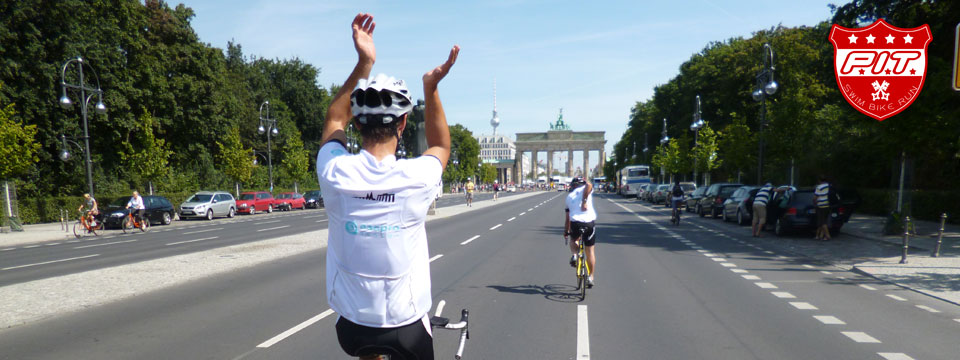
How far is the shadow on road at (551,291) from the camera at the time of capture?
304 inches

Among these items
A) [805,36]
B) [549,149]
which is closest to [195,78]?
[805,36]

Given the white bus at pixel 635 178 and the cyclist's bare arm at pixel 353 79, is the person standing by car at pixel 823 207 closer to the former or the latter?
the cyclist's bare arm at pixel 353 79

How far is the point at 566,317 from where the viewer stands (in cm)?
662

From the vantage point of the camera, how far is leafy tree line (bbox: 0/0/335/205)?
2758cm

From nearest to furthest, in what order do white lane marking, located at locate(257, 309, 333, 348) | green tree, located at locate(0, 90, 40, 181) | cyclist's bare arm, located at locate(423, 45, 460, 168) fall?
cyclist's bare arm, located at locate(423, 45, 460, 168), white lane marking, located at locate(257, 309, 333, 348), green tree, located at locate(0, 90, 40, 181)

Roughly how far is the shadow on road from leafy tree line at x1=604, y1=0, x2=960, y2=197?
9496 mm

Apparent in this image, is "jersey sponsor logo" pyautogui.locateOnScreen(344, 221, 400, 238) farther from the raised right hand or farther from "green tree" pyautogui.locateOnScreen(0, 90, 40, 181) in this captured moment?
"green tree" pyautogui.locateOnScreen(0, 90, 40, 181)

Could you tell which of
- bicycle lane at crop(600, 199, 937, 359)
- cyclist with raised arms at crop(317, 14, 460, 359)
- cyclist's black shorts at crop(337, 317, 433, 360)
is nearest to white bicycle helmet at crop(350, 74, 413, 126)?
cyclist with raised arms at crop(317, 14, 460, 359)

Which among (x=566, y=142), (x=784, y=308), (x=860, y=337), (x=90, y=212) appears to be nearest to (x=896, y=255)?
(x=784, y=308)

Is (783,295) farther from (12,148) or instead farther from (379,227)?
(12,148)

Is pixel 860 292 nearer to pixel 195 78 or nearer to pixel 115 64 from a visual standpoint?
pixel 115 64

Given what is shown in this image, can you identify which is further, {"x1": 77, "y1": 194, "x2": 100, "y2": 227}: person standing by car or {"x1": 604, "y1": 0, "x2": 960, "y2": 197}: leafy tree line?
{"x1": 77, "y1": 194, "x2": 100, "y2": 227}: person standing by car

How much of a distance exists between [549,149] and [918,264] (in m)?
129

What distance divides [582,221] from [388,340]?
6237 mm
